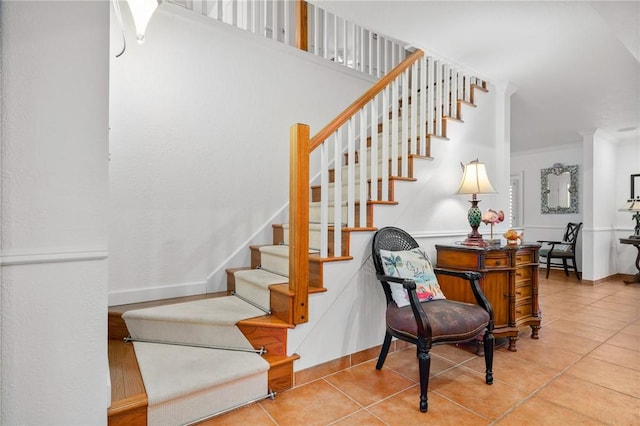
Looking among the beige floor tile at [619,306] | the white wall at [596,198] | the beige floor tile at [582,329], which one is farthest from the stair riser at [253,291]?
the white wall at [596,198]

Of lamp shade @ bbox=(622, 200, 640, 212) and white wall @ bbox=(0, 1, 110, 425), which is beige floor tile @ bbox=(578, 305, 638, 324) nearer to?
lamp shade @ bbox=(622, 200, 640, 212)

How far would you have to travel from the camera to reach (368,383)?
2189mm

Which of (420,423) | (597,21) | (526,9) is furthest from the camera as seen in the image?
(597,21)

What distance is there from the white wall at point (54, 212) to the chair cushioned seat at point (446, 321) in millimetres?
1575

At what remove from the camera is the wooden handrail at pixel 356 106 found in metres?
2.25

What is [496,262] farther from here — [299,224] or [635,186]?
[635,186]

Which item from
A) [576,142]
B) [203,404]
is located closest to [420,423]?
[203,404]

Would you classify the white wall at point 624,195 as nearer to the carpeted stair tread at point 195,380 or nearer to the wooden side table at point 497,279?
the wooden side table at point 497,279

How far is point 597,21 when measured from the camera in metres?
2.38

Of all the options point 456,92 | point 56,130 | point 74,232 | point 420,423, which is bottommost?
point 420,423

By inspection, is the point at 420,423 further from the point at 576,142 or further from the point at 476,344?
the point at 576,142

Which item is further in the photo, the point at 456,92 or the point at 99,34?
the point at 456,92

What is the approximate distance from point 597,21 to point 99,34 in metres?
3.10

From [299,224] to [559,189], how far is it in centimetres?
647
